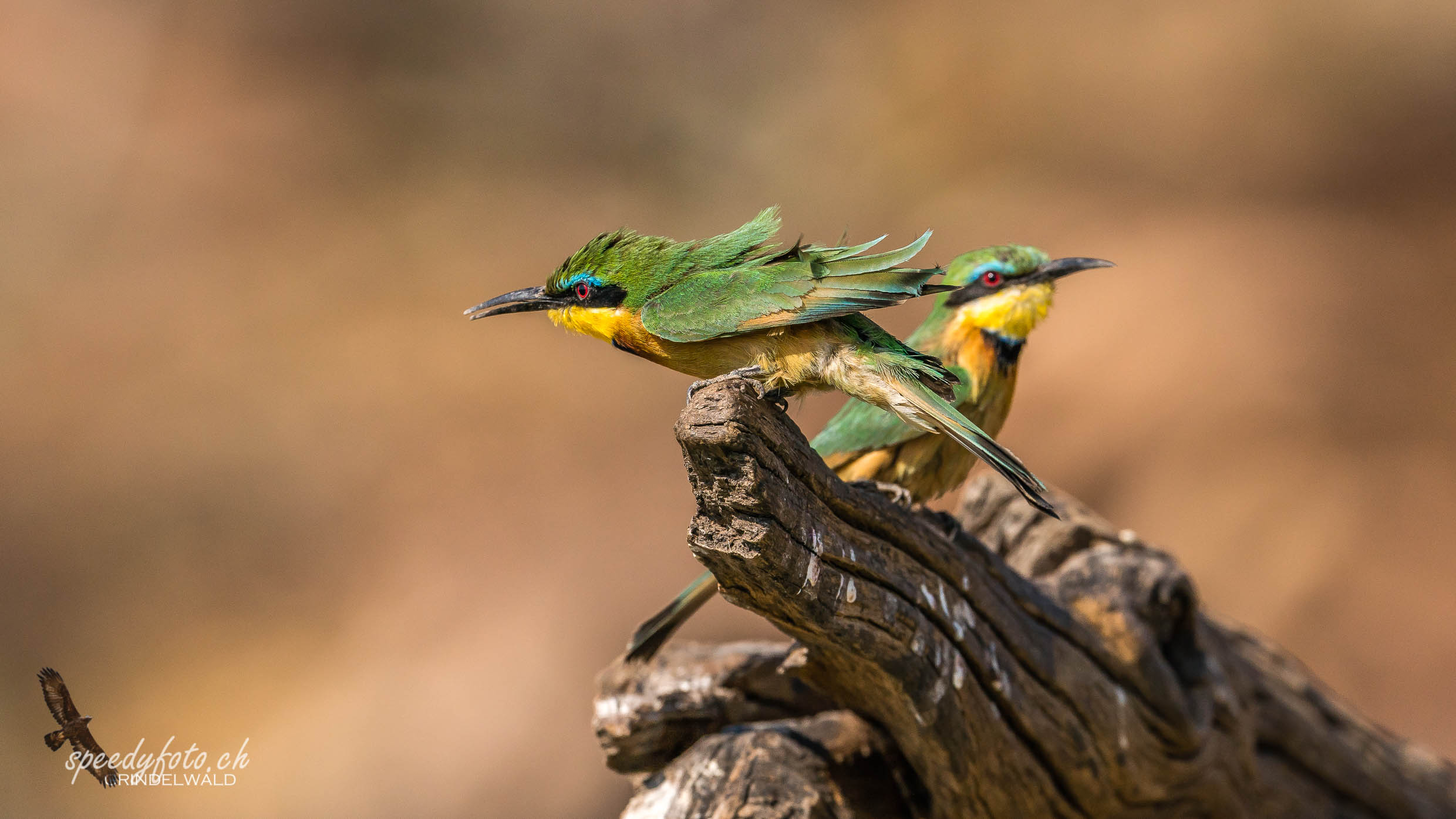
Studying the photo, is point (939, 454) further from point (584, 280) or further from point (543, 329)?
point (543, 329)

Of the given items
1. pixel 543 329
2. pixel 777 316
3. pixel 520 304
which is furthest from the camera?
pixel 543 329

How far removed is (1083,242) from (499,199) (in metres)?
3.92

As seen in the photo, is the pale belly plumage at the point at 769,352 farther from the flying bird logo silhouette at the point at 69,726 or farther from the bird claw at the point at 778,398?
the flying bird logo silhouette at the point at 69,726

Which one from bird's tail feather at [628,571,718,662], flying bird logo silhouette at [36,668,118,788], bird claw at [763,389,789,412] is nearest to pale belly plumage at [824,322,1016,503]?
bird's tail feather at [628,571,718,662]

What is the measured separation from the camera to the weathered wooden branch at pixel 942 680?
6.47ft

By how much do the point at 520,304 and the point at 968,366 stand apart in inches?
58.9

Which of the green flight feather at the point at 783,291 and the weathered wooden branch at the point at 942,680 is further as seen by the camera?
the green flight feather at the point at 783,291

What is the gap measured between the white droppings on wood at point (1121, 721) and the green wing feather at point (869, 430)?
3.20ft

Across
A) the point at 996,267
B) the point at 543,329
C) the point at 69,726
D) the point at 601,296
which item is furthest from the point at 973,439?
the point at 543,329

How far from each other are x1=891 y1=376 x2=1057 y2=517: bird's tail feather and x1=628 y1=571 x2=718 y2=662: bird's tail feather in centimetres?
93

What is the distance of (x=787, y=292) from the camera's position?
7.06ft

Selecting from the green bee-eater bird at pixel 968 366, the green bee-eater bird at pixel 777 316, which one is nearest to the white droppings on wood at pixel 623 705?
the green bee-eater bird at pixel 968 366

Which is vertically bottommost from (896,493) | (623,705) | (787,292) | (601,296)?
(623,705)

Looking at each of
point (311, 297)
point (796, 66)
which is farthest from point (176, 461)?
point (796, 66)
